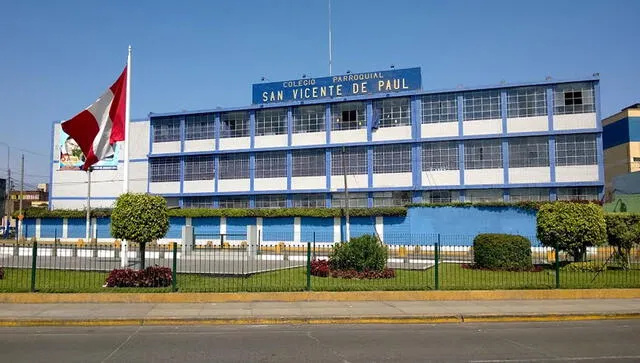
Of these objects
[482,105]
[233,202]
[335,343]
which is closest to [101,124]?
[335,343]

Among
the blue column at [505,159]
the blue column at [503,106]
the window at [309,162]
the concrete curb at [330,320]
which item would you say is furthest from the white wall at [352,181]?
the concrete curb at [330,320]

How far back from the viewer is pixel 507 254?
73.9ft

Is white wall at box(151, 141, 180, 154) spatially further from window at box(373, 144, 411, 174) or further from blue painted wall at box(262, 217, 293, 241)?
window at box(373, 144, 411, 174)

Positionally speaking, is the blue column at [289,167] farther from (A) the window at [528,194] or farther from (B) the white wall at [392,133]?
(A) the window at [528,194]

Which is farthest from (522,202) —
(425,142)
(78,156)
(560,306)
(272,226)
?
(78,156)

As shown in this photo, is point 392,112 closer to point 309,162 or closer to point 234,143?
point 309,162

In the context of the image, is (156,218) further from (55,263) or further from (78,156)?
(78,156)

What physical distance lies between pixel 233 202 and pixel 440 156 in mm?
20309

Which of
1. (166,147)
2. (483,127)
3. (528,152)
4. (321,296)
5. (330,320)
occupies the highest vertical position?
(483,127)

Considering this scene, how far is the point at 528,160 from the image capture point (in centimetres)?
4694

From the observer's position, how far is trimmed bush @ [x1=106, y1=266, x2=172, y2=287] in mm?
17141

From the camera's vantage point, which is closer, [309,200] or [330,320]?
[330,320]

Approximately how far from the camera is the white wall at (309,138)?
172ft

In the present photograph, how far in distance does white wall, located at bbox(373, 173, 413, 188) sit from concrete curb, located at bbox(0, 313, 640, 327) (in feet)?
118
